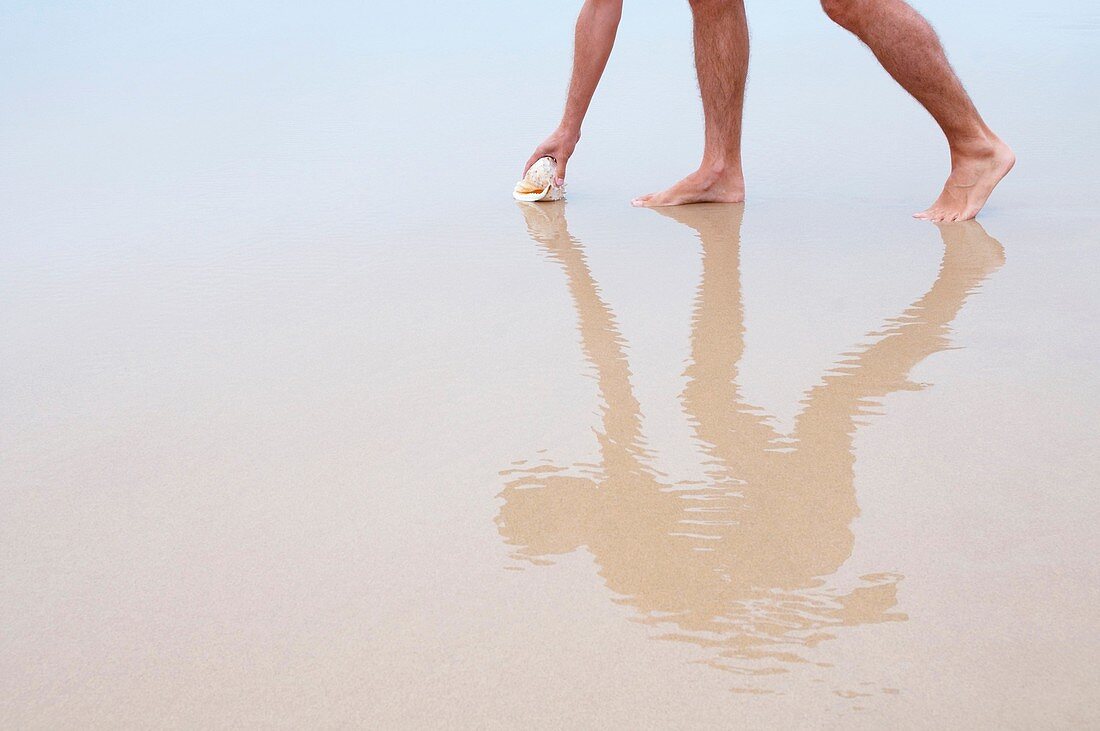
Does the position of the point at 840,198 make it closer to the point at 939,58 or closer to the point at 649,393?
the point at 939,58

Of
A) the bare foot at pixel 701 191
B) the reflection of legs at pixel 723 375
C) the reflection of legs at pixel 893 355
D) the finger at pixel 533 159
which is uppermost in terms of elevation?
the finger at pixel 533 159

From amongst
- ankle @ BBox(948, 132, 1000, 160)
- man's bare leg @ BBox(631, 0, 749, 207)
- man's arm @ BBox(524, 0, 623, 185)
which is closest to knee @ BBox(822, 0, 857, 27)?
man's bare leg @ BBox(631, 0, 749, 207)

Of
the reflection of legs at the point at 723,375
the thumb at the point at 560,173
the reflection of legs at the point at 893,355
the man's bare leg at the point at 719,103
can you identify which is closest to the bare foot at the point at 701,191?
the man's bare leg at the point at 719,103

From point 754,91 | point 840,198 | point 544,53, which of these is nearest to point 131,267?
point 840,198

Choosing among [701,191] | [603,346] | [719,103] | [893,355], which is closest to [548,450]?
[603,346]

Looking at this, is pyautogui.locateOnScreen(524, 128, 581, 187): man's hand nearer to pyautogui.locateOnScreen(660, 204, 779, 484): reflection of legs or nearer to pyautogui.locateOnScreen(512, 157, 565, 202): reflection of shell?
pyautogui.locateOnScreen(512, 157, 565, 202): reflection of shell

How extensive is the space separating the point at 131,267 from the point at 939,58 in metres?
1.64

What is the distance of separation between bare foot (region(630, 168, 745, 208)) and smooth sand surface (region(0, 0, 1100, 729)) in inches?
1.8

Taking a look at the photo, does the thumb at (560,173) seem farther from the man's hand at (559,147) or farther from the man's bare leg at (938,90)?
the man's bare leg at (938,90)

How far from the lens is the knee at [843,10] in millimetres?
2293

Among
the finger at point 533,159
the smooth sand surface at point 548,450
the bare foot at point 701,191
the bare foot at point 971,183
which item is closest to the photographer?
the smooth sand surface at point 548,450

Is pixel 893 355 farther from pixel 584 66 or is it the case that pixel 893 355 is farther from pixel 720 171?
pixel 584 66

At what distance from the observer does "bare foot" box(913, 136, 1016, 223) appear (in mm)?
2223

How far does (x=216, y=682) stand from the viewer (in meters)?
0.85
